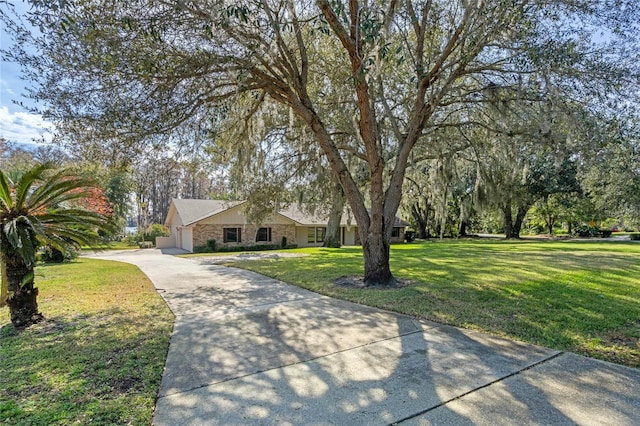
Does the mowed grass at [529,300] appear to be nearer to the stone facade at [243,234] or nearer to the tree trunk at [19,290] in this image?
the tree trunk at [19,290]

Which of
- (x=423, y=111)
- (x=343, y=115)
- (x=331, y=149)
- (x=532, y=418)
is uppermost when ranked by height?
(x=343, y=115)

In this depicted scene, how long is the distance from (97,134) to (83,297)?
306 centimetres

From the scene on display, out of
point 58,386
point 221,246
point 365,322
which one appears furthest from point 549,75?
point 221,246

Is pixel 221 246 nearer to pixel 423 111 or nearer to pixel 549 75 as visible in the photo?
pixel 423 111

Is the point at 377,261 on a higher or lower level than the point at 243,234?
lower

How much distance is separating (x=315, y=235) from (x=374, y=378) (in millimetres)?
23527

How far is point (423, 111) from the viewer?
23.5 ft

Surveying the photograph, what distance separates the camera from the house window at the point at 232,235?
73.3 feet

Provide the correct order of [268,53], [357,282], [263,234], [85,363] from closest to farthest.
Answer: [85,363], [268,53], [357,282], [263,234]

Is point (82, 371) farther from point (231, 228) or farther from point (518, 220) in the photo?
point (518, 220)

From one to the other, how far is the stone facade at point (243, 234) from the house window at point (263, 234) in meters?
0.21

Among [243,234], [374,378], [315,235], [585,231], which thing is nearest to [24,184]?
[374,378]

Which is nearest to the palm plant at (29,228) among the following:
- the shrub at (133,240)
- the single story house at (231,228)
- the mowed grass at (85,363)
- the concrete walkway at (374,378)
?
the mowed grass at (85,363)

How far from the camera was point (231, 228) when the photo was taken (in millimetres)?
22516
